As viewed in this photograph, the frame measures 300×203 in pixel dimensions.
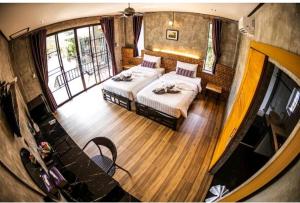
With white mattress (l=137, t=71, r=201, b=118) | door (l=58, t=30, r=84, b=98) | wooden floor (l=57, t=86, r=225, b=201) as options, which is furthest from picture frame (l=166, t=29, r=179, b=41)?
door (l=58, t=30, r=84, b=98)

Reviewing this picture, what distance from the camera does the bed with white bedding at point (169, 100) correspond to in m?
4.23

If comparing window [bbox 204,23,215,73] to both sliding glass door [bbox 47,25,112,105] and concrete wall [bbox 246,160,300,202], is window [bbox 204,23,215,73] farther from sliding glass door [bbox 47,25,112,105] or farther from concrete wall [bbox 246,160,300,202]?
concrete wall [bbox 246,160,300,202]

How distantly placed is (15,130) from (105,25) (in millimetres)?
5504

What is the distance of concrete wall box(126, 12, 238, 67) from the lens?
5129 millimetres

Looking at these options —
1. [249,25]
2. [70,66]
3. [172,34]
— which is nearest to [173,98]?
[249,25]

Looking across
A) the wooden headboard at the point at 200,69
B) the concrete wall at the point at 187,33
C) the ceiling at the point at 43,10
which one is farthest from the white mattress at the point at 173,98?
the ceiling at the point at 43,10

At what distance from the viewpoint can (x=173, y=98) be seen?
4.46 meters

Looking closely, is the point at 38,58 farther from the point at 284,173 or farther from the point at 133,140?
the point at 284,173

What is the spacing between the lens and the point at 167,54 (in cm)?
636

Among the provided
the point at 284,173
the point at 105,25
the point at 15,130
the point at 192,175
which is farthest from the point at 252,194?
the point at 105,25

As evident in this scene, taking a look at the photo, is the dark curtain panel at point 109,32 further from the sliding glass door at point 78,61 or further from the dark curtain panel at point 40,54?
the dark curtain panel at point 40,54

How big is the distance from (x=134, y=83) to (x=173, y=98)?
143 cm

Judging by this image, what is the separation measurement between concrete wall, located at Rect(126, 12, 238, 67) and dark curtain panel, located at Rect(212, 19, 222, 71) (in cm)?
13

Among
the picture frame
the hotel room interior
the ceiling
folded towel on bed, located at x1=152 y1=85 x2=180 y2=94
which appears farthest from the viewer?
the picture frame
